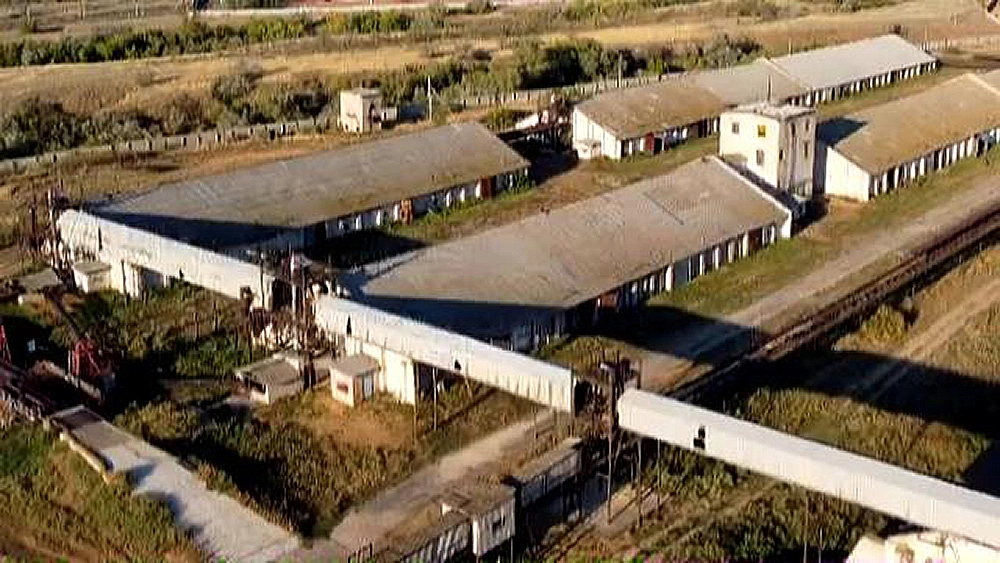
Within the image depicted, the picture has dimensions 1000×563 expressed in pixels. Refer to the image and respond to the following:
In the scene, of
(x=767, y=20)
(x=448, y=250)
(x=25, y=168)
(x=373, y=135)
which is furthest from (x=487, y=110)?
(x=767, y=20)

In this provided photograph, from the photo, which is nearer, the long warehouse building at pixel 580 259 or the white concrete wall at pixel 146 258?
the white concrete wall at pixel 146 258

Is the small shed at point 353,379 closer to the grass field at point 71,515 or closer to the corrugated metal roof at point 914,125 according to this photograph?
the grass field at point 71,515

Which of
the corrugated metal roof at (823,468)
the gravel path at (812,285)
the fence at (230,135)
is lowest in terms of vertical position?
the gravel path at (812,285)

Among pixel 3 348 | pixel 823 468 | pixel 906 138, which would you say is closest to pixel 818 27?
pixel 906 138

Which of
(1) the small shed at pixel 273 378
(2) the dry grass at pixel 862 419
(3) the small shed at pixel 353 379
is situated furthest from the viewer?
(1) the small shed at pixel 273 378

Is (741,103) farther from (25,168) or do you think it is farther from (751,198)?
(25,168)

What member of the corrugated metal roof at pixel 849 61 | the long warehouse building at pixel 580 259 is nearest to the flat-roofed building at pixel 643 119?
the corrugated metal roof at pixel 849 61

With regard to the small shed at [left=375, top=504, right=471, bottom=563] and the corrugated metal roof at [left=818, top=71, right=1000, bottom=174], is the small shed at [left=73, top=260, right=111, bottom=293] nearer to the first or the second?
the small shed at [left=375, top=504, right=471, bottom=563]
